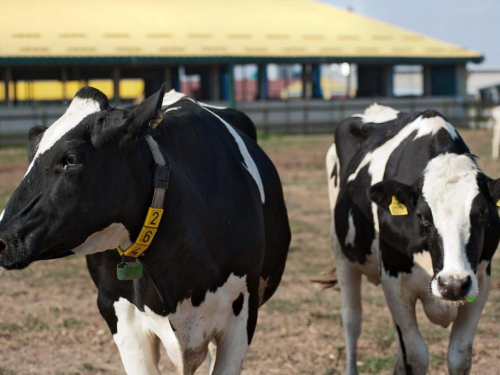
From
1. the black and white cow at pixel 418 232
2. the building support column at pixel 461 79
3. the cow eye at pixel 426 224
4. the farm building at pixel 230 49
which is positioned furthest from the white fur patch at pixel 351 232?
the building support column at pixel 461 79

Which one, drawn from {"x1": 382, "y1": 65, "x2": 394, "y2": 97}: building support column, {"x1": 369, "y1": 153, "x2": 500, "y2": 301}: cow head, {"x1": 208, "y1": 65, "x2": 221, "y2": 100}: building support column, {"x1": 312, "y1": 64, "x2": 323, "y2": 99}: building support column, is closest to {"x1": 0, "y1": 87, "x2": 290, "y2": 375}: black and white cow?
{"x1": 369, "y1": 153, "x2": 500, "y2": 301}: cow head

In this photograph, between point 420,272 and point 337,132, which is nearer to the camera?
point 420,272

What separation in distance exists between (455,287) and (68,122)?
2218 millimetres

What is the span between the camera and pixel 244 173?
5086 mm

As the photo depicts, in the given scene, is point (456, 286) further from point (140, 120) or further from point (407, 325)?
point (140, 120)

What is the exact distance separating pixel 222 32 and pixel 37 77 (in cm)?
1147

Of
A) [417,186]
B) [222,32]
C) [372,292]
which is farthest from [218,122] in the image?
[222,32]

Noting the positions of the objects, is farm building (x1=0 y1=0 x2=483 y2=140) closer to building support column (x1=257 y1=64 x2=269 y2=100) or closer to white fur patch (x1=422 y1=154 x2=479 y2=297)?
building support column (x1=257 y1=64 x2=269 y2=100)

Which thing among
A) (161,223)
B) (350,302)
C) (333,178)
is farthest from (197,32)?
(161,223)

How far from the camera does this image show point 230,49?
112ft

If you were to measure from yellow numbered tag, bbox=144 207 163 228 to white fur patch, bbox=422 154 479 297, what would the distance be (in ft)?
5.53

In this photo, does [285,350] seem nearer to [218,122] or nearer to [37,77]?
[218,122]

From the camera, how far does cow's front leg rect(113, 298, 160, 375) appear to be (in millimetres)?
4641

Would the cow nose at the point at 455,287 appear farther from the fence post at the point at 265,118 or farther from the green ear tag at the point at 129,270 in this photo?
the fence post at the point at 265,118
